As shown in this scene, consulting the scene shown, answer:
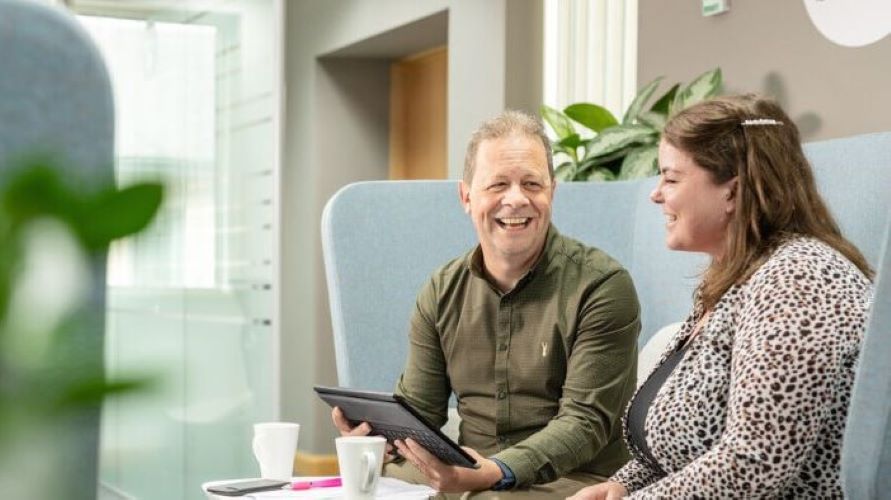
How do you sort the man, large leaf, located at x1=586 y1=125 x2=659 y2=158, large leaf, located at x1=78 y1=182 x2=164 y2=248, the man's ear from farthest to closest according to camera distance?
large leaf, located at x1=586 y1=125 x2=659 y2=158 → the man's ear → the man → large leaf, located at x1=78 y1=182 x2=164 y2=248

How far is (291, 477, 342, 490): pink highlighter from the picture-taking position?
6.02ft

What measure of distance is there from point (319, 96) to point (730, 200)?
4.58 metres

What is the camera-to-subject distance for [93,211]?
22 cm

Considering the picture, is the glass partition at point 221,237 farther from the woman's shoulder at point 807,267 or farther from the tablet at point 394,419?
the woman's shoulder at point 807,267

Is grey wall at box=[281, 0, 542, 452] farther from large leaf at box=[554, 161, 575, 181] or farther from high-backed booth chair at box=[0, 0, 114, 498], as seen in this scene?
high-backed booth chair at box=[0, 0, 114, 498]

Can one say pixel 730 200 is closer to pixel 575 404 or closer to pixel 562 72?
pixel 575 404

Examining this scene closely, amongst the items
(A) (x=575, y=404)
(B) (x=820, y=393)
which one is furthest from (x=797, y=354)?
(A) (x=575, y=404)

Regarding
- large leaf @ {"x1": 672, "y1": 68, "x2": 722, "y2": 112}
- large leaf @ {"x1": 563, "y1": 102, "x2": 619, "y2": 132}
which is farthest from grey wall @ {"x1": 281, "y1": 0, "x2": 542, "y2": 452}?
large leaf @ {"x1": 672, "y1": 68, "x2": 722, "y2": 112}

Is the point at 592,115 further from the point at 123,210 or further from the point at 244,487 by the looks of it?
the point at 123,210

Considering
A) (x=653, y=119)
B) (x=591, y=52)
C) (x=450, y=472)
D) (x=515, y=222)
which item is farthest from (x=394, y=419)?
(x=591, y=52)

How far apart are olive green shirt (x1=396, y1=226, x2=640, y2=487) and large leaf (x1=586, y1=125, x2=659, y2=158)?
118cm

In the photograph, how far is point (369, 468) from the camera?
1703 millimetres

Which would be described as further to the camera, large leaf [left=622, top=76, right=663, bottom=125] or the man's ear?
large leaf [left=622, top=76, right=663, bottom=125]

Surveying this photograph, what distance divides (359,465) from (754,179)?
706 mm
